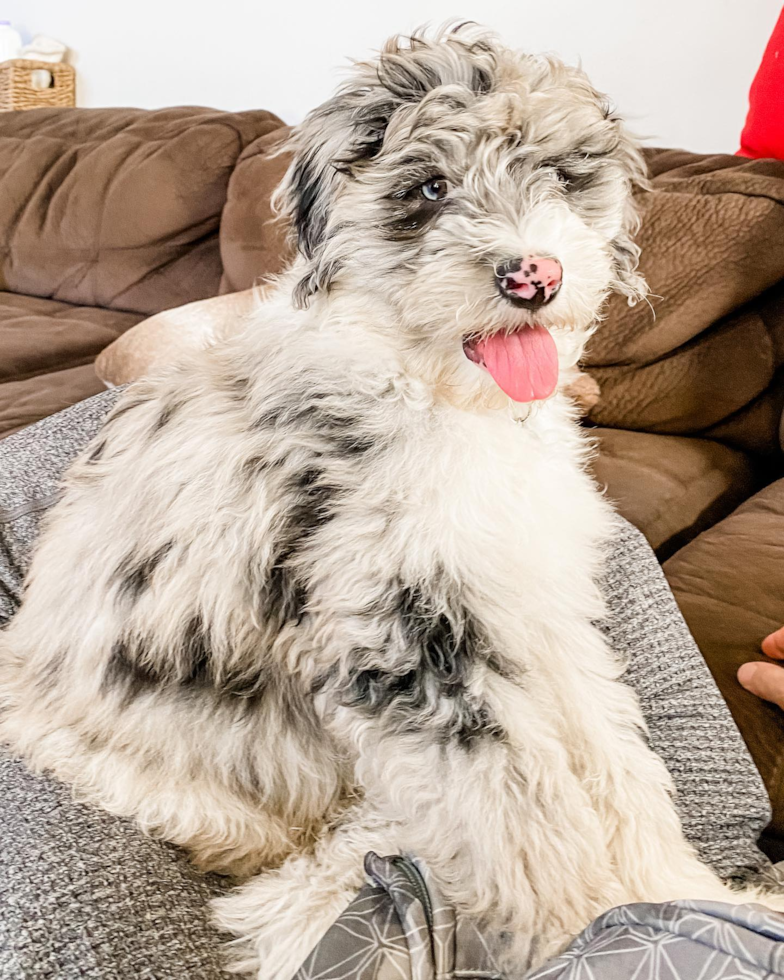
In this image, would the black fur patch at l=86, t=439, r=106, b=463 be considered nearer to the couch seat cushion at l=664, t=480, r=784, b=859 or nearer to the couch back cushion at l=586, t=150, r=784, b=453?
the couch seat cushion at l=664, t=480, r=784, b=859

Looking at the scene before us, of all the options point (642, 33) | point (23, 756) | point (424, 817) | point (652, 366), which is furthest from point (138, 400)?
point (642, 33)

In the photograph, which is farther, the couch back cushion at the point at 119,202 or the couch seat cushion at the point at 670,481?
the couch back cushion at the point at 119,202

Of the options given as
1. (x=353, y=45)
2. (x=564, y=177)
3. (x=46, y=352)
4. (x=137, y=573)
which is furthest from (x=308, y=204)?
(x=353, y=45)

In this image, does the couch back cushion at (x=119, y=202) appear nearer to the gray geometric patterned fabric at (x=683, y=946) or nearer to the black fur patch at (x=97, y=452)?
the black fur patch at (x=97, y=452)

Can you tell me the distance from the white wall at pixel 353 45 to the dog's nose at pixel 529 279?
37.9 inches

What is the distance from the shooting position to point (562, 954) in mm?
1113

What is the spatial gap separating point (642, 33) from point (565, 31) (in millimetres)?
347

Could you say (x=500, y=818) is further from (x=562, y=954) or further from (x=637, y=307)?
(x=637, y=307)

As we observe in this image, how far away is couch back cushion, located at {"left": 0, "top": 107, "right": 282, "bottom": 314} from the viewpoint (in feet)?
13.4

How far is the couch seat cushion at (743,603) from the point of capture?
1.61 meters

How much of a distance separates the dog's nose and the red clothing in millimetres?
1834

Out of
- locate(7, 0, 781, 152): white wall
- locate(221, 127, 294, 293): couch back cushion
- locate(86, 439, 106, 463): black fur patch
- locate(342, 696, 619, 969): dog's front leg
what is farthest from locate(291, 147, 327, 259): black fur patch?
locate(221, 127, 294, 293): couch back cushion

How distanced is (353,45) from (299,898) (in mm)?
4259

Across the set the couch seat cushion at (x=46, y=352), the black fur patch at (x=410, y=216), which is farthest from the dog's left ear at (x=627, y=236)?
the couch seat cushion at (x=46, y=352)
